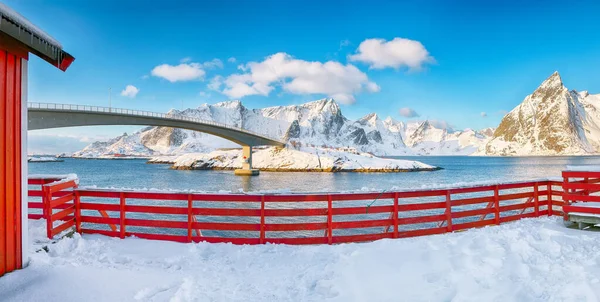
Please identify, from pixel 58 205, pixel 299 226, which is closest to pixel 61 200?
pixel 58 205

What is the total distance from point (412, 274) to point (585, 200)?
6891 millimetres

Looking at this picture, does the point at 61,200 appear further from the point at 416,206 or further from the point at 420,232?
the point at 420,232

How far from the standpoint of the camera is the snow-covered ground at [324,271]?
17.1ft

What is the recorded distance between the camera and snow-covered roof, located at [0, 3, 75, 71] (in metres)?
5.56

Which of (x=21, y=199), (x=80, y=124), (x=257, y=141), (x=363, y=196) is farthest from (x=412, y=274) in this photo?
(x=257, y=141)

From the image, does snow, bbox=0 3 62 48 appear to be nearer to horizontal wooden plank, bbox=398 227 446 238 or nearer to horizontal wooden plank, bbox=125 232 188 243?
horizontal wooden plank, bbox=125 232 188 243

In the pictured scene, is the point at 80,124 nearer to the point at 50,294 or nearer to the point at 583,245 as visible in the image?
the point at 50,294

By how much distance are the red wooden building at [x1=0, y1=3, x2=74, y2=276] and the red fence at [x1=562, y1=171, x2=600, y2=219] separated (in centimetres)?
1236

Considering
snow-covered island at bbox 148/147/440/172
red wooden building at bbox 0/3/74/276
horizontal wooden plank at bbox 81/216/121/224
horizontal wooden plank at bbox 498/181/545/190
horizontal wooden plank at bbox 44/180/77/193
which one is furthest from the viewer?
snow-covered island at bbox 148/147/440/172

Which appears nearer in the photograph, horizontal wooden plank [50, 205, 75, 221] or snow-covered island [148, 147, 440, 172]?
horizontal wooden plank [50, 205, 75, 221]

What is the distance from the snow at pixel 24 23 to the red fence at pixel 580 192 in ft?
41.0

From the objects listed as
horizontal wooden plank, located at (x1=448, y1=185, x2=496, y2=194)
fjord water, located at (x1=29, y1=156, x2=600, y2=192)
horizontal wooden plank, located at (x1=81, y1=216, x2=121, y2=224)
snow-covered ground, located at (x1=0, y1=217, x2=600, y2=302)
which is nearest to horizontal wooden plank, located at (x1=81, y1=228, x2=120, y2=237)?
horizontal wooden plank, located at (x1=81, y1=216, x2=121, y2=224)

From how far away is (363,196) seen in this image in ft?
27.3

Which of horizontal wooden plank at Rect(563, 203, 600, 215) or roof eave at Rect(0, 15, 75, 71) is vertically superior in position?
roof eave at Rect(0, 15, 75, 71)
